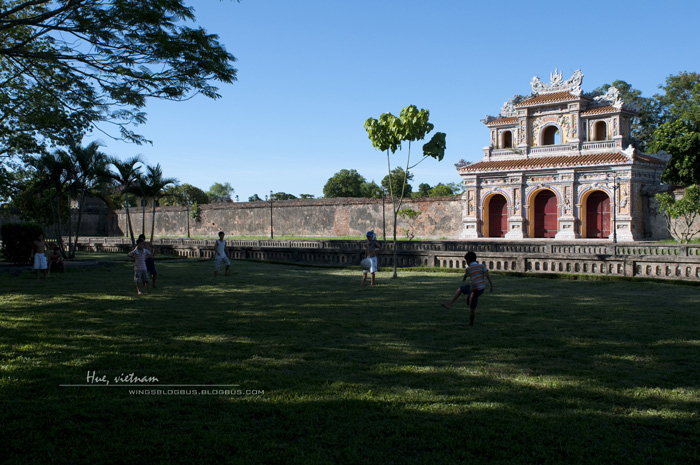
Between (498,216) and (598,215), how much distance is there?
6.30m

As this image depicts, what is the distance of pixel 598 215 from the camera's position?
33719mm

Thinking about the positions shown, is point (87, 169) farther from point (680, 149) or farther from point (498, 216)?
point (680, 149)

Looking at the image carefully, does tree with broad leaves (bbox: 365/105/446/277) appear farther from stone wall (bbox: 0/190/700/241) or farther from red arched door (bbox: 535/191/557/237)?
red arched door (bbox: 535/191/557/237)

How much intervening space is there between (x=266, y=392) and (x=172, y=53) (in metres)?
7.32

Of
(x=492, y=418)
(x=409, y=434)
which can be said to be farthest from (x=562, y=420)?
(x=409, y=434)

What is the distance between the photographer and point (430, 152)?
55.1 ft

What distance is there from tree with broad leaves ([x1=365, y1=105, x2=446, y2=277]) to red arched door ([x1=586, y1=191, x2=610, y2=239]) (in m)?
20.7

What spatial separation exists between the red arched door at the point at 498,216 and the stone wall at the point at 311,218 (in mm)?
2097

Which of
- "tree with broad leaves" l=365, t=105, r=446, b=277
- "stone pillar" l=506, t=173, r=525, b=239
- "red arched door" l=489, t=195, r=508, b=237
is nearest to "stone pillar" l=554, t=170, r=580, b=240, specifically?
"stone pillar" l=506, t=173, r=525, b=239

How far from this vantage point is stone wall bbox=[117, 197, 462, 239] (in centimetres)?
3928

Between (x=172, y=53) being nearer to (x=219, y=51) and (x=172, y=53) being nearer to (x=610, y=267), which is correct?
(x=219, y=51)

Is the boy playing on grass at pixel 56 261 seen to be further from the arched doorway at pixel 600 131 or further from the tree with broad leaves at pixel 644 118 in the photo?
the tree with broad leaves at pixel 644 118

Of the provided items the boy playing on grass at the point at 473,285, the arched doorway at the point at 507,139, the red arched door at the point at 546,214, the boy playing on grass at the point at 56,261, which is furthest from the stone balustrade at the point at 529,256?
the arched doorway at the point at 507,139

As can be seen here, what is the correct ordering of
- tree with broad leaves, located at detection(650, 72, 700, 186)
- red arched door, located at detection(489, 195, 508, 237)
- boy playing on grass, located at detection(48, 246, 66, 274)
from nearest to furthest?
boy playing on grass, located at detection(48, 246, 66, 274), tree with broad leaves, located at detection(650, 72, 700, 186), red arched door, located at detection(489, 195, 508, 237)
